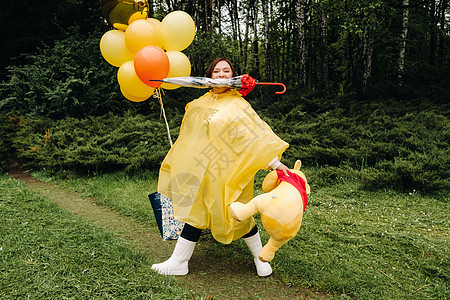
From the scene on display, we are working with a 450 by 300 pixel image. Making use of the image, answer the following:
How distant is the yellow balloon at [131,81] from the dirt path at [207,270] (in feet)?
5.68

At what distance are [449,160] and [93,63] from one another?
910 cm

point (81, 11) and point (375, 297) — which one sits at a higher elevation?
point (81, 11)

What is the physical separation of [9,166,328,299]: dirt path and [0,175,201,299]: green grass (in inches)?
8.9

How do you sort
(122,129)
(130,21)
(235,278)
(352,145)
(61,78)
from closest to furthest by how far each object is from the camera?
(235,278)
(130,21)
(352,145)
(122,129)
(61,78)

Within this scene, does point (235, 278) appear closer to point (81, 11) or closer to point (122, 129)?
point (122, 129)

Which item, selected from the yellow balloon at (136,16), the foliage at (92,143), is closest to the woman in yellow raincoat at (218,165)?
the yellow balloon at (136,16)

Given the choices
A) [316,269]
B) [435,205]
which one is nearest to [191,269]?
[316,269]

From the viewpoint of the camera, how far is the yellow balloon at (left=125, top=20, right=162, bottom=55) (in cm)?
339

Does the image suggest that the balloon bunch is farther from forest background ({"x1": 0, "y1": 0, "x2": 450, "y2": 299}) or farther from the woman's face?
forest background ({"x1": 0, "y1": 0, "x2": 450, "y2": 299})

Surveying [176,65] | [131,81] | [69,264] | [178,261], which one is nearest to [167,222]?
[178,261]

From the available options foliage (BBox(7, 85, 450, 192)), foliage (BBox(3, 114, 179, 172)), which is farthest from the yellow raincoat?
foliage (BBox(3, 114, 179, 172))

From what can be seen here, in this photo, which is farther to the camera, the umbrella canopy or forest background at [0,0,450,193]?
forest background at [0,0,450,193]

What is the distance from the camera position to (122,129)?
777 centimetres

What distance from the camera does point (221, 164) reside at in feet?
9.26
